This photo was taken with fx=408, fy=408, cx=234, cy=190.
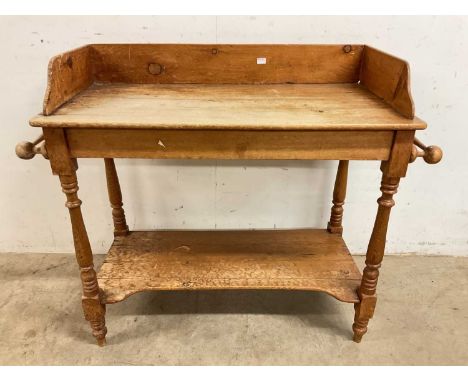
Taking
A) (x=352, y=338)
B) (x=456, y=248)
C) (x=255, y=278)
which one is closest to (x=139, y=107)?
(x=255, y=278)

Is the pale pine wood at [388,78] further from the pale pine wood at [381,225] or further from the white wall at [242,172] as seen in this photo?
the white wall at [242,172]

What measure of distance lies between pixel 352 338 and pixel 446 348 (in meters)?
0.41

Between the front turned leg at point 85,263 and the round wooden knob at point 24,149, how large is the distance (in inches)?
5.4

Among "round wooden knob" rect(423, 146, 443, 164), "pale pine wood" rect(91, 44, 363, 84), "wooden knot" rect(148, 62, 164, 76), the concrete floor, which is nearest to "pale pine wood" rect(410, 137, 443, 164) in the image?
"round wooden knob" rect(423, 146, 443, 164)

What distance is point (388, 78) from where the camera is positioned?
1.55m

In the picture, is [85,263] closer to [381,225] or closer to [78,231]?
[78,231]

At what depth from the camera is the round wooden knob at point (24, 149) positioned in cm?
142

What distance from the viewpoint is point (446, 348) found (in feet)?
5.98

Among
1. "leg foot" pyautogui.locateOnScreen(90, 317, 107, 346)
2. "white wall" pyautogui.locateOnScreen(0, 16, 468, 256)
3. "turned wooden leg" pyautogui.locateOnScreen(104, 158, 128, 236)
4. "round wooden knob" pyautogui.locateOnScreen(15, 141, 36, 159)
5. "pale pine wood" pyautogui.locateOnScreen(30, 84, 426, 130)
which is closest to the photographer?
"pale pine wood" pyautogui.locateOnScreen(30, 84, 426, 130)

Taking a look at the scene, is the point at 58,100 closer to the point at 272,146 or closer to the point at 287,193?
the point at 272,146

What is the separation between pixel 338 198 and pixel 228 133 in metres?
0.97

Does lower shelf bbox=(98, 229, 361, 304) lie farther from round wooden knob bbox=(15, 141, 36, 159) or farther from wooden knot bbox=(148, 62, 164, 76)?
wooden knot bbox=(148, 62, 164, 76)

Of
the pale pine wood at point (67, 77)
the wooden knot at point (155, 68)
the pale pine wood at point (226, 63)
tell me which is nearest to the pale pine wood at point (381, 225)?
the pale pine wood at point (226, 63)

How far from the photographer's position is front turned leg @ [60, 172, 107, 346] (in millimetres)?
1483
